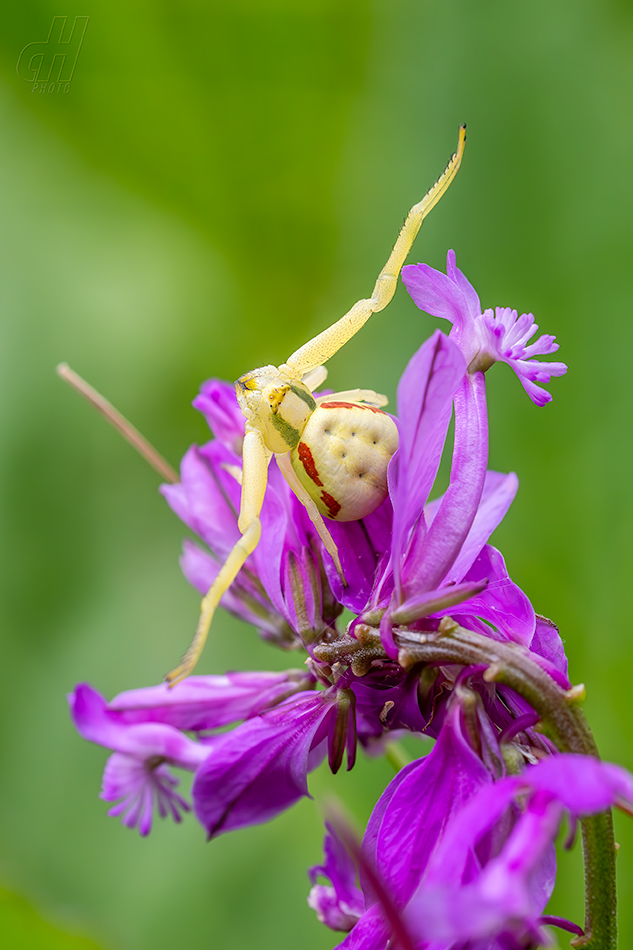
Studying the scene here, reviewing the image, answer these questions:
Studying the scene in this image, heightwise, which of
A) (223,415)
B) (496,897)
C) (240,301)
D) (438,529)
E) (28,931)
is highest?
(240,301)

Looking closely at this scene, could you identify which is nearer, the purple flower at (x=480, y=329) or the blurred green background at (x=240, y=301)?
the purple flower at (x=480, y=329)

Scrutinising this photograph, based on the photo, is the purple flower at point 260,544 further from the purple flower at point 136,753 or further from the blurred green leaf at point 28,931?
the blurred green leaf at point 28,931

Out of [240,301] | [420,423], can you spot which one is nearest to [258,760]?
[420,423]

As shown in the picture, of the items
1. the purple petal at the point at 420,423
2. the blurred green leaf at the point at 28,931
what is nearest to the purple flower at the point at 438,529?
the purple petal at the point at 420,423

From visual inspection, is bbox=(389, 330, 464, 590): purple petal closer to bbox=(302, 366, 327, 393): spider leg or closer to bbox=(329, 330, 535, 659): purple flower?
bbox=(329, 330, 535, 659): purple flower

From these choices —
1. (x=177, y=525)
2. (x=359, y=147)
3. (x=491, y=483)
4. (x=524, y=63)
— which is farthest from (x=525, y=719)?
(x=359, y=147)

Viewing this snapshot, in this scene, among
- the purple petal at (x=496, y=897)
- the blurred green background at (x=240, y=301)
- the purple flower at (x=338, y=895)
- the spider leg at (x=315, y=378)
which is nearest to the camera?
the purple petal at (x=496, y=897)

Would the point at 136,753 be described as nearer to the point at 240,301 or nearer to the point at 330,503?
the point at 330,503

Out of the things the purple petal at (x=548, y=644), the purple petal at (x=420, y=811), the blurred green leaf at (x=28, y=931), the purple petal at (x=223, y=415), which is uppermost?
the purple petal at (x=223, y=415)
